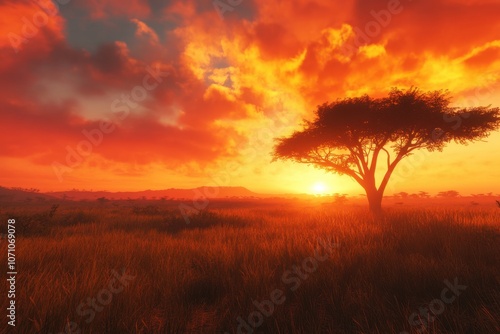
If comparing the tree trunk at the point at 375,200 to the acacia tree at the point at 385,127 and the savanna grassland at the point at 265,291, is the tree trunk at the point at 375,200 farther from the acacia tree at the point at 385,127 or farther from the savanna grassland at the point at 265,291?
the savanna grassland at the point at 265,291

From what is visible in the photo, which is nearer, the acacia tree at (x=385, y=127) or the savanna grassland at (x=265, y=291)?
the savanna grassland at (x=265, y=291)

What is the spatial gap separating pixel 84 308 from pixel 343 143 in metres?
17.4

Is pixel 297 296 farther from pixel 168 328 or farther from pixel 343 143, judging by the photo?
pixel 343 143

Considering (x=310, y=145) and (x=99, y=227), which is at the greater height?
(x=310, y=145)

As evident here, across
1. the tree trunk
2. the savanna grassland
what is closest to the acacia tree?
the tree trunk

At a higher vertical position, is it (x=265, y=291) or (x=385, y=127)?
(x=385, y=127)

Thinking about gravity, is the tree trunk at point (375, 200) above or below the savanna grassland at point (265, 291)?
above

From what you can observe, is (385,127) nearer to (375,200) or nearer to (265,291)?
(375,200)

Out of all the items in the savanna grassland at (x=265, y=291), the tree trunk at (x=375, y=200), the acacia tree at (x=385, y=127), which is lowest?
the savanna grassland at (x=265, y=291)

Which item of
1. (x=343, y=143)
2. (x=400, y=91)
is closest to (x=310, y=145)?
(x=343, y=143)

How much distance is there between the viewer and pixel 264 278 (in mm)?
3387

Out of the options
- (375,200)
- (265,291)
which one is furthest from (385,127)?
(265,291)

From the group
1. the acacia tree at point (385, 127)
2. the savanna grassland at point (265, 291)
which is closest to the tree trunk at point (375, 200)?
the acacia tree at point (385, 127)

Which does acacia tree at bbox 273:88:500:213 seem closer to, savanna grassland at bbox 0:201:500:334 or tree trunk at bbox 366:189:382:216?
tree trunk at bbox 366:189:382:216
